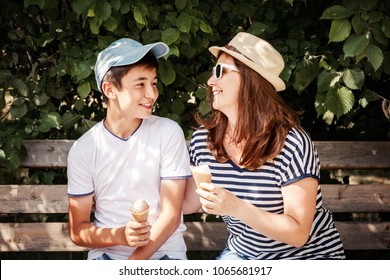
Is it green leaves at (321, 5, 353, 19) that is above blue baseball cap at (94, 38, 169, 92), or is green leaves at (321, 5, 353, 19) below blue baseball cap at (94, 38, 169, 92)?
above

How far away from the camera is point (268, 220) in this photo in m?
2.88

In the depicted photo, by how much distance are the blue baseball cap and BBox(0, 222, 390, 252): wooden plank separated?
129 cm

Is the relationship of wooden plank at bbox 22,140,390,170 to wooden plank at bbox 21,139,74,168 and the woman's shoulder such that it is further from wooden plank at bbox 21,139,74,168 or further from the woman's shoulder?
the woman's shoulder

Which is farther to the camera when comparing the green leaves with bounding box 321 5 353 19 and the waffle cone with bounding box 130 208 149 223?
the green leaves with bounding box 321 5 353 19

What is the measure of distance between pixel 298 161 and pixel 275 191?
0.55 feet

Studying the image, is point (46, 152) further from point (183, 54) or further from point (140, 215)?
point (140, 215)

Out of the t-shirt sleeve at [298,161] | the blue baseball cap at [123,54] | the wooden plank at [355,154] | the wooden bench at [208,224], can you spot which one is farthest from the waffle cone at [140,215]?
the wooden plank at [355,154]

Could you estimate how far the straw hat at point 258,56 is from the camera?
9.89 ft

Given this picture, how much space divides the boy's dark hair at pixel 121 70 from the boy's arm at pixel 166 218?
0.51m

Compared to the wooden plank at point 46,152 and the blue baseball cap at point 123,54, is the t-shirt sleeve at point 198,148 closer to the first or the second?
the blue baseball cap at point 123,54

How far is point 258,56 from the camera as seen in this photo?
10.0 ft

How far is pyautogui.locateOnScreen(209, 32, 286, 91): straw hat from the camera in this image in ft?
9.89

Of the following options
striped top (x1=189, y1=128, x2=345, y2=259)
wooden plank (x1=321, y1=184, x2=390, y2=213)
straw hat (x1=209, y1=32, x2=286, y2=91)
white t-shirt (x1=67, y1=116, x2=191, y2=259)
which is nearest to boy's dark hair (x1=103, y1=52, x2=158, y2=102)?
white t-shirt (x1=67, y1=116, x2=191, y2=259)
